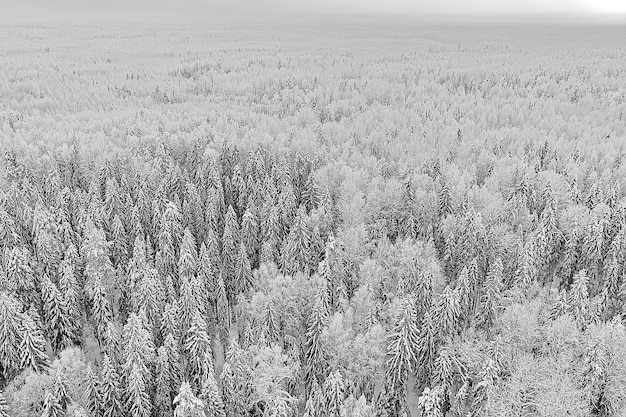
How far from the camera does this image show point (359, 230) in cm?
5909

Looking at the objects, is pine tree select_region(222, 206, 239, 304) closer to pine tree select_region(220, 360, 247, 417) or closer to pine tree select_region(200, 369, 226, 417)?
pine tree select_region(220, 360, 247, 417)

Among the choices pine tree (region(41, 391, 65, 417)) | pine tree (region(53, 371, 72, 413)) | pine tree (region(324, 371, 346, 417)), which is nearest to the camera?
pine tree (region(41, 391, 65, 417))

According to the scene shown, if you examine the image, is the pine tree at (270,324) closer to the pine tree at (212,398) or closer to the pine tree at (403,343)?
the pine tree at (212,398)

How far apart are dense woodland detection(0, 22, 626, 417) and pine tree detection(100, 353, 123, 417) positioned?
0.71 feet

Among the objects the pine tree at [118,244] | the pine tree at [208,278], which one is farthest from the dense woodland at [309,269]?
the pine tree at [118,244]

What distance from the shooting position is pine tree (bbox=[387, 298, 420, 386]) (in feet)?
140

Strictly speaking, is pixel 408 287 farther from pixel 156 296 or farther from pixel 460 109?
pixel 460 109

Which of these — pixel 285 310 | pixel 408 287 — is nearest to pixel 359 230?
pixel 408 287

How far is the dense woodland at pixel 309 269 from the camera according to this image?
41.5 metres

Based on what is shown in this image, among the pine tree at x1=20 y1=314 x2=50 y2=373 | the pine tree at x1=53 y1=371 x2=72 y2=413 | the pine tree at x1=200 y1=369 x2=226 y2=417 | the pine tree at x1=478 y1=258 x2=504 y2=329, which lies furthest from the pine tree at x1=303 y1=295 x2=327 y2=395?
the pine tree at x1=20 y1=314 x2=50 y2=373

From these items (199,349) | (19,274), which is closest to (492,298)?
(199,349)

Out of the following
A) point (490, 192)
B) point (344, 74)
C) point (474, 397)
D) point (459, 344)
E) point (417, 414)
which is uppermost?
point (344, 74)

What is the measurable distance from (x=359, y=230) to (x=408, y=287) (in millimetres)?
11325

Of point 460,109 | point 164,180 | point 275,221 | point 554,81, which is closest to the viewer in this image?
point 275,221
